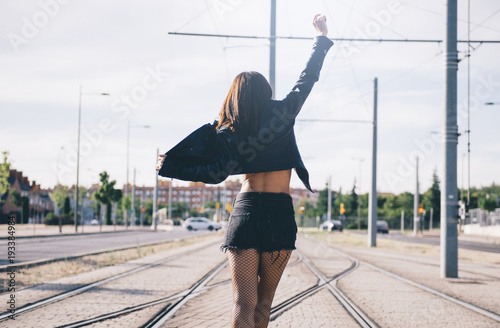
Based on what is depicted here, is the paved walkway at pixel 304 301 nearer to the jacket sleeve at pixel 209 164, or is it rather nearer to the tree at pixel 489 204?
the jacket sleeve at pixel 209 164

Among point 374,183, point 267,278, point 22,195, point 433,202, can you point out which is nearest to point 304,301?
point 267,278

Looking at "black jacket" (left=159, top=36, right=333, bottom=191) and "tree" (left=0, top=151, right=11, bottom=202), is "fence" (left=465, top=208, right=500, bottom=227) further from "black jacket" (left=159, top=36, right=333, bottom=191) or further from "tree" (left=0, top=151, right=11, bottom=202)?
"black jacket" (left=159, top=36, right=333, bottom=191)

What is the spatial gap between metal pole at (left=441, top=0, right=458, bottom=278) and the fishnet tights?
28.7 feet

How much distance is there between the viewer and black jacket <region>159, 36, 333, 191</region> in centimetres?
252

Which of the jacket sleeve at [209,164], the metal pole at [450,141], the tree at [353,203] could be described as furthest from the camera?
the tree at [353,203]

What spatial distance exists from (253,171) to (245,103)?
323 mm

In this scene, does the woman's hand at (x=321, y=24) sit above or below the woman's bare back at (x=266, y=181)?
above

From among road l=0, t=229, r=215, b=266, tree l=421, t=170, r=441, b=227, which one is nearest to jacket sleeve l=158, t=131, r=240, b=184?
road l=0, t=229, r=215, b=266

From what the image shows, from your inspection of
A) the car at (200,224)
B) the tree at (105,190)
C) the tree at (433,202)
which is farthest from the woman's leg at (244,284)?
the tree at (433,202)

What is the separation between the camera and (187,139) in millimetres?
2570

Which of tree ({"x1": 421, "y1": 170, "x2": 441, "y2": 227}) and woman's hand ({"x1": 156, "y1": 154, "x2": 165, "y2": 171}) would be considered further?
tree ({"x1": 421, "y1": 170, "x2": 441, "y2": 227})

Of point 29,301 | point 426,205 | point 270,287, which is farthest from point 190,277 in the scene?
point 426,205

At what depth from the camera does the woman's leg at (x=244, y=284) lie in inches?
101

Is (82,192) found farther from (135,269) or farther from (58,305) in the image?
(58,305)
